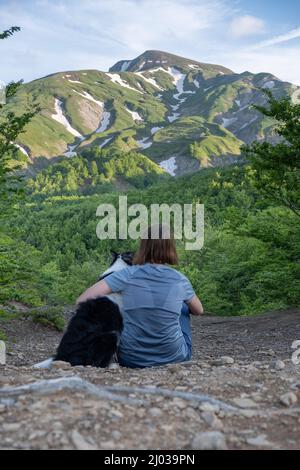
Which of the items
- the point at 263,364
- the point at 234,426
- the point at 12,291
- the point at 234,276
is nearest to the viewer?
the point at 234,426

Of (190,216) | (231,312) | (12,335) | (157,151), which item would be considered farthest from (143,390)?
(157,151)

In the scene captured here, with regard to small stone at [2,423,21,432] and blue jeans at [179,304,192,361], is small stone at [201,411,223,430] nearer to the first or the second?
small stone at [2,423,21,432]

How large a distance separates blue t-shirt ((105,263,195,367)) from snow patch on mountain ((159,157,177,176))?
565ft

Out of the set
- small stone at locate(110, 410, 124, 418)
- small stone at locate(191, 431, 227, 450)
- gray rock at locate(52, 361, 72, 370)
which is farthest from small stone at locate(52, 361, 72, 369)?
small stone at locate(191, 431, 227, 450)

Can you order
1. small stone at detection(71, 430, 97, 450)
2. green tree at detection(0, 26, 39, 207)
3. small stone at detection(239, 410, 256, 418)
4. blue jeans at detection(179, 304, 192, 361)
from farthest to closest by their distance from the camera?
green tree at detection(0, 26, 39, 207), blue jeans at detection(179, 304, 192, 361), small stone at detection(239, 410, 256, 418), small stone at detection(71, 430, 97, 450)

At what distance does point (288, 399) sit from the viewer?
3762 mm

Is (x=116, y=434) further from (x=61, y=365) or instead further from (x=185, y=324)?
(x=185, y=324)

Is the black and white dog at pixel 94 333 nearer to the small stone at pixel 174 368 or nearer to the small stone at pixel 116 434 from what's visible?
the small stone at pixel 174 368

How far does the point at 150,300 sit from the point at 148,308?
89mm

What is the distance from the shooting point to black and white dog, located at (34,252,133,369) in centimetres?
488

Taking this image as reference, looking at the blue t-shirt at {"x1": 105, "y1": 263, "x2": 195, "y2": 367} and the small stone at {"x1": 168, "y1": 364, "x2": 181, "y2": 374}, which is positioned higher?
the blue t-shirt at {"x1": 105, "y1": 263, "x2": 195, "y2": 367}

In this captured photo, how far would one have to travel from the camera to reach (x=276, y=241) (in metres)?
15.0

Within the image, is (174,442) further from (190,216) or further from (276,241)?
(190,216)

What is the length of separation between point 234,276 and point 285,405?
2429cm
